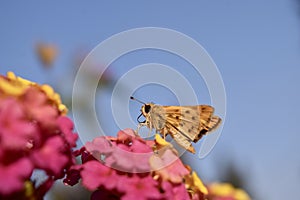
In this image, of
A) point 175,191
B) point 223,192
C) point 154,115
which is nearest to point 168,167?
point 175,191

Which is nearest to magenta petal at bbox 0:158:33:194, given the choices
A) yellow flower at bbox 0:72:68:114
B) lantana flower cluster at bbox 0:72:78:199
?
lantana flower cluster at bbox 0:72:78:199

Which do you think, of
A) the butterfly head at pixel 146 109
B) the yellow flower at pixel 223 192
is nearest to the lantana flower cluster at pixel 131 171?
the butterfly head at pixel 146 109

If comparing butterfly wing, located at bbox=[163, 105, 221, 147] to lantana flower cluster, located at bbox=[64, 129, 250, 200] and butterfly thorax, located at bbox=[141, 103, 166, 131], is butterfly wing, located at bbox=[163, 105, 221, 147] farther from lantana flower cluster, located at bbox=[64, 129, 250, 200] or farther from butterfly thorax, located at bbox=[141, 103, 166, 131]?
lantana flower cluster, located at bbox=[64, 129, 250, 200]

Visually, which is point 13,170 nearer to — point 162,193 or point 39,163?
point 39,163

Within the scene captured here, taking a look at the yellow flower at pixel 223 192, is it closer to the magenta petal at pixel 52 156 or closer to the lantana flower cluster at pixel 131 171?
the lantana flower cluster at pixel 131 171

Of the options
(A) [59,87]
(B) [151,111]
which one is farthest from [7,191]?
(A) [59,87]

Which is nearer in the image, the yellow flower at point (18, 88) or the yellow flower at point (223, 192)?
the yellow flower at point (18, 88)

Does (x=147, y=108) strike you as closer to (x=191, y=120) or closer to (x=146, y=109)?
(x=146, y=109)

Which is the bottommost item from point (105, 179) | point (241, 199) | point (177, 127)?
point (241, 199)

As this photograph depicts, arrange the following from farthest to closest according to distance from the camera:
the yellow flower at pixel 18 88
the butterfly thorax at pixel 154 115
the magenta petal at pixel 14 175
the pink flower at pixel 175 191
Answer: the butterfly thorax at pixel 154 115
the pink flower at pixel 175 191
the yellow flower at pixel 18 88
the magenta petal at pixel 14 175
